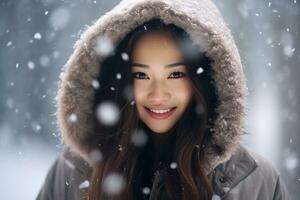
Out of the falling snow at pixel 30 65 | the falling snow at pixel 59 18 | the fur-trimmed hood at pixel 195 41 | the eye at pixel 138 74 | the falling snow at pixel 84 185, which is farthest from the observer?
the falling snow at pixel 30 65

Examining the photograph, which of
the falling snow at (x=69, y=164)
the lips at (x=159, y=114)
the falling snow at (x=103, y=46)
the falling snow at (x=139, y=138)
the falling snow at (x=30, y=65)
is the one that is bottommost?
the falling snow at (x=69, y=164)

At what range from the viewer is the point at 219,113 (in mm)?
2236

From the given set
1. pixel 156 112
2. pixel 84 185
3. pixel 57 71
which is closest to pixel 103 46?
pixel 156 112

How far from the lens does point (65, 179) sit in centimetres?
239

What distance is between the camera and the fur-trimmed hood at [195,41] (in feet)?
7.02

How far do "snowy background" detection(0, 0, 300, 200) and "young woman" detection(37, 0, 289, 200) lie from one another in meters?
3.51

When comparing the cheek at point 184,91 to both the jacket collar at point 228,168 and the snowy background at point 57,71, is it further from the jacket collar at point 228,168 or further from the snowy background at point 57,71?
the snowy background at point 57,71

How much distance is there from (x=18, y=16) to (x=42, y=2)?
1.21 ft

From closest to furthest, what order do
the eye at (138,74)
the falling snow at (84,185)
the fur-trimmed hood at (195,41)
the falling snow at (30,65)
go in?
the fur-trimmed hood at (195,41), the eye at (138,74), the falling snow at (84,185), the falling snow at (30,65)

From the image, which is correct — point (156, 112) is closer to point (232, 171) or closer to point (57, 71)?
point (232, 171)

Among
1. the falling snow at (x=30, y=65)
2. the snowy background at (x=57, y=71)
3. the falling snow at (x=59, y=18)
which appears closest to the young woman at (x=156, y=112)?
the snowy background at (x=57, y=71)

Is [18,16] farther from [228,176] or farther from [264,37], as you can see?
[228,176]

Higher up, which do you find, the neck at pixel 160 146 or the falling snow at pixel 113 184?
the neck at pixel 160 146

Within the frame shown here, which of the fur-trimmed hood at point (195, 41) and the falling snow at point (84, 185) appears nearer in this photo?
the fur-trimmed hood at point (195, 41)
